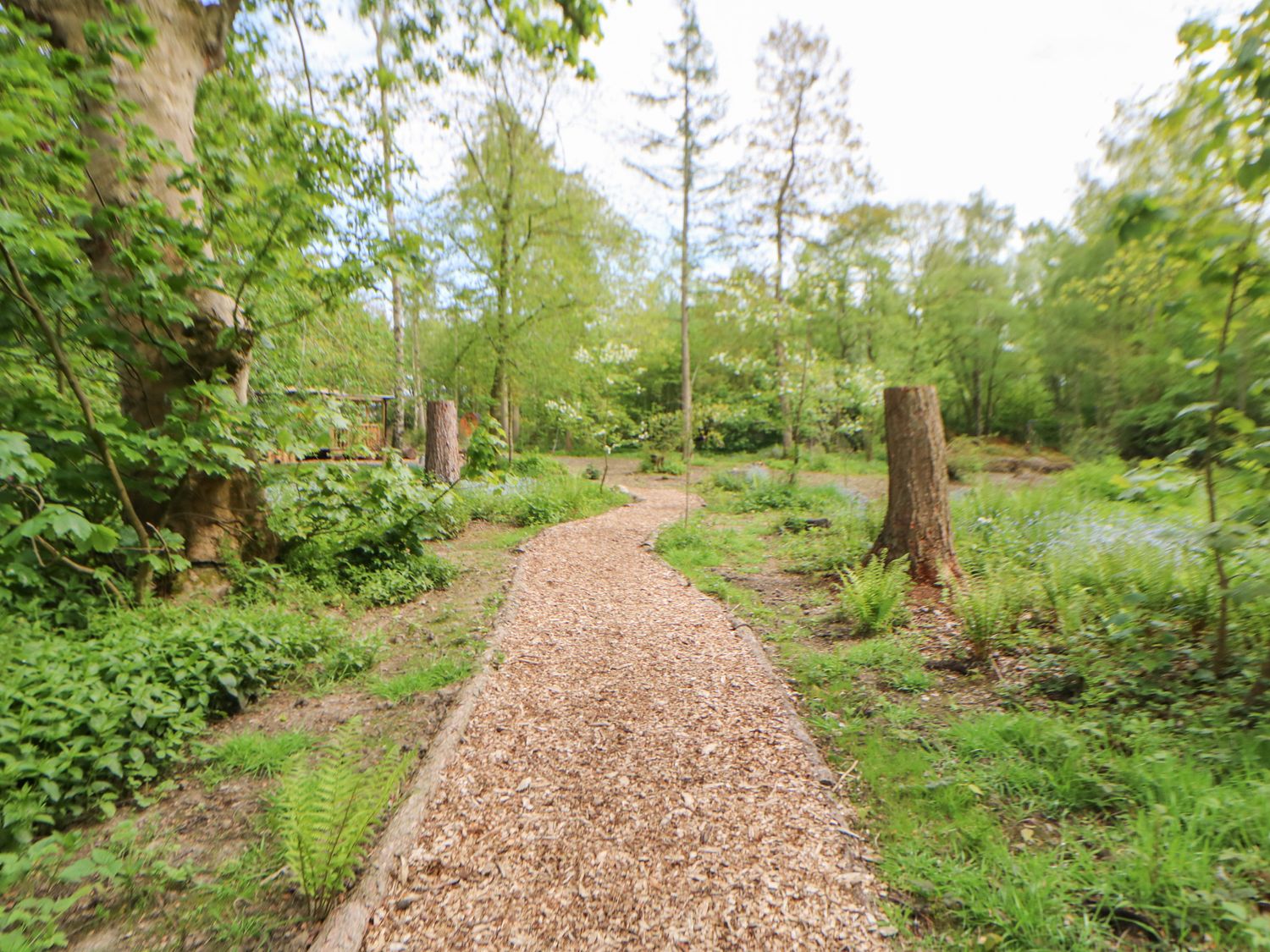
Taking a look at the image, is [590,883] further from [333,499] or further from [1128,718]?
[333,499]

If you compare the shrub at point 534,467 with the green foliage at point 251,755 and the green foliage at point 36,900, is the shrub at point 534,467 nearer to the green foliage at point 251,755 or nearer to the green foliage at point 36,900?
the green foliage at point 251,755

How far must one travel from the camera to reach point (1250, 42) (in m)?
2.22

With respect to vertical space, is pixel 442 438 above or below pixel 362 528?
above

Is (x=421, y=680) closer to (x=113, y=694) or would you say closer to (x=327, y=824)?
(x=113, y=694)

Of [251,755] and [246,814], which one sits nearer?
[246,814]

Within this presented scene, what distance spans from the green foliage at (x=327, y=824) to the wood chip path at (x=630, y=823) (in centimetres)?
21

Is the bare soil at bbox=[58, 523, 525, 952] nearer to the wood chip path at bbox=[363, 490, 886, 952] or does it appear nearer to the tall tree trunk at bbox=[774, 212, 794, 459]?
the wood chip path at bbox=[363, 490, 886, 952]

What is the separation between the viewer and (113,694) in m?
2.65

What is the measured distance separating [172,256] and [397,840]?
14.1ft

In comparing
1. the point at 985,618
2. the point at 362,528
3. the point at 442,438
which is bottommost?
the point at 985,618

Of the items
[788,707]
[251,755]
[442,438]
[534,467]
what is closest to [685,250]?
[534,467]

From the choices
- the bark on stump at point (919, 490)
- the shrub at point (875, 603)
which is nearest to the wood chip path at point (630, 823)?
the shrub at point (875, 603)

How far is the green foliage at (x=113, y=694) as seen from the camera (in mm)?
2246

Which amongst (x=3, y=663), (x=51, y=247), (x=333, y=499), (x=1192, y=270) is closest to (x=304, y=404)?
(x=333, y=499)
